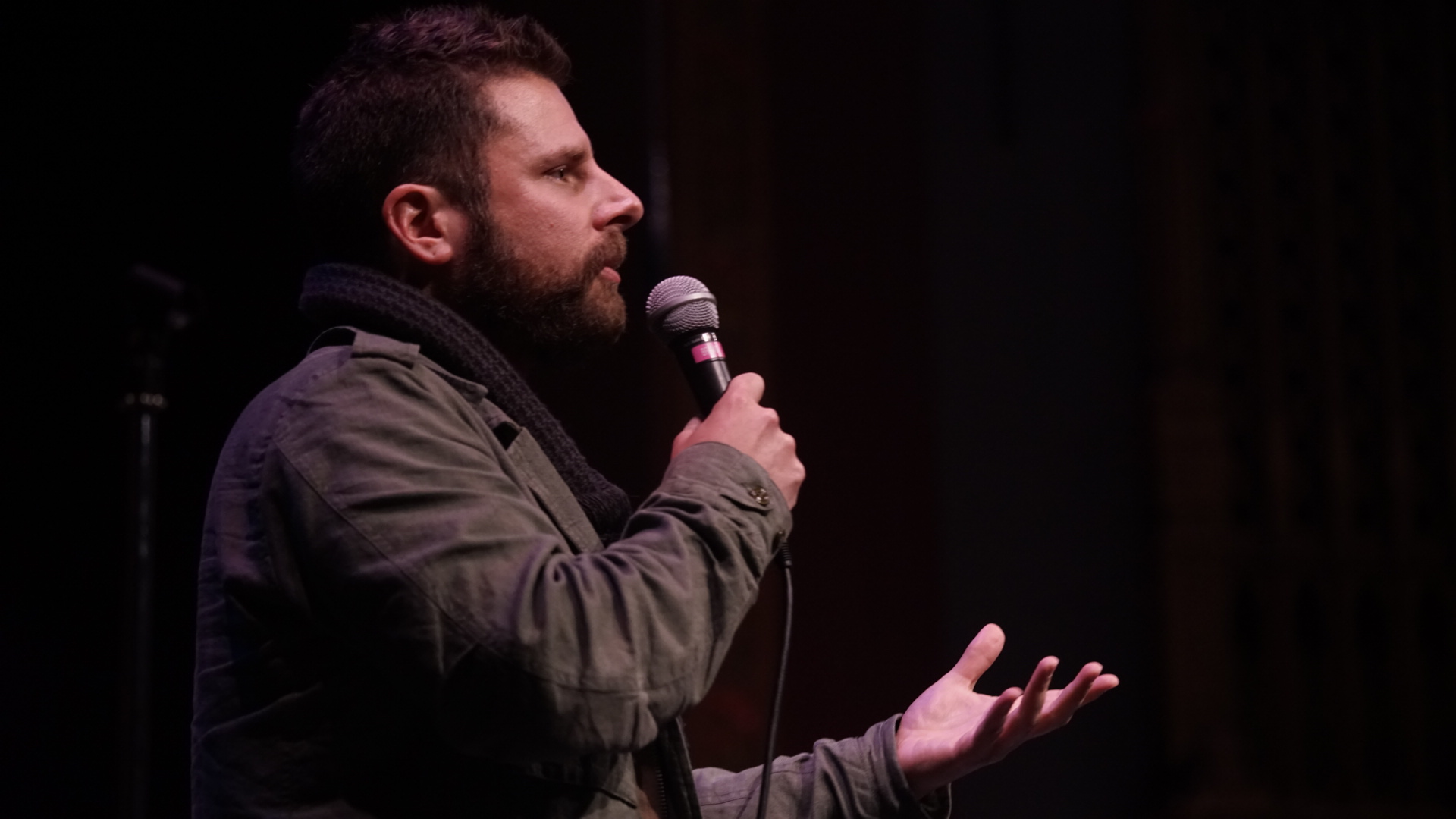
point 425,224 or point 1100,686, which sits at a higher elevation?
point 425,224

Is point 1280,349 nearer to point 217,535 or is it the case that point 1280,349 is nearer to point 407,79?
point 407,79

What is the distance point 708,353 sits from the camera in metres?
1.36

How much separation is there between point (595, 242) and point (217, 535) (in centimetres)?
48

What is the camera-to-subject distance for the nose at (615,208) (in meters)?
1.45

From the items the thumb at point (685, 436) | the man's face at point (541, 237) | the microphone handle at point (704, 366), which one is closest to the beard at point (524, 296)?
the man's face at point (541, 237)

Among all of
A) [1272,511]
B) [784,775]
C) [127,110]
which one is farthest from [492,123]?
[1272,511]

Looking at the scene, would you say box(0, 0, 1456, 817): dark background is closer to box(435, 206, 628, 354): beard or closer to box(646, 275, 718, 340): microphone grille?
box(435, 206, 628, 354): beard

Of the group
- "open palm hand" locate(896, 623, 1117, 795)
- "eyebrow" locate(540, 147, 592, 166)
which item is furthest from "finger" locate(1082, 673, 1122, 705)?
"eyebrow" locate(540, 147, 592, 166)

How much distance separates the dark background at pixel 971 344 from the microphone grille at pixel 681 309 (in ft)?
3.74

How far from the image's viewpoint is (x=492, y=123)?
1442 millimetres

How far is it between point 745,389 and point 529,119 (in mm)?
400

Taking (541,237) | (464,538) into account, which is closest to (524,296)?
(541,237)

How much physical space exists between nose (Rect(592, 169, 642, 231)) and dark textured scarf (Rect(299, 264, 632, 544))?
0.19 metres

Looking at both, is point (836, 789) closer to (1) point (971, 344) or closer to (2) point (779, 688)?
(2) point (779, 688)
